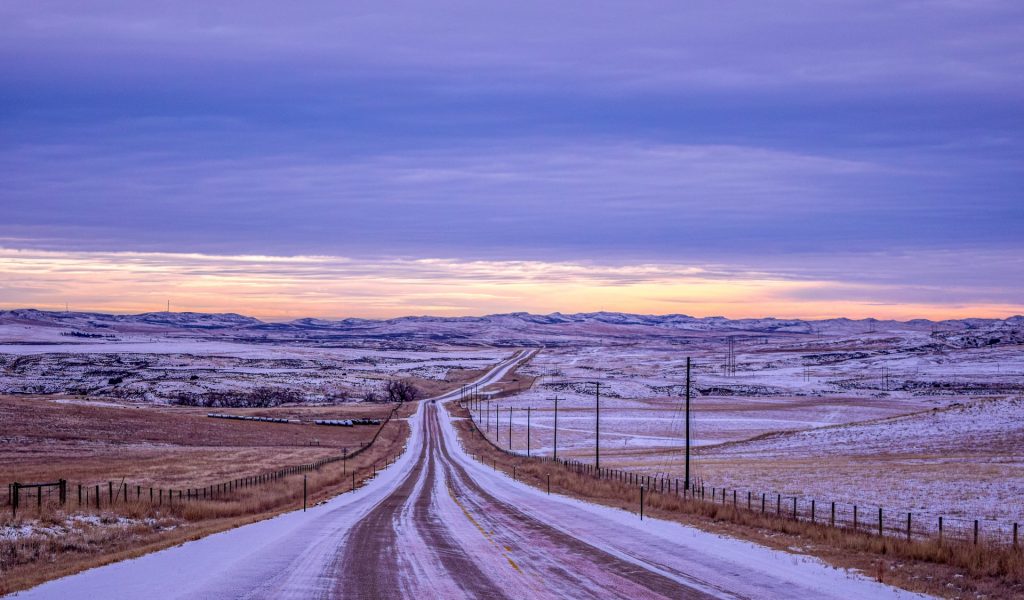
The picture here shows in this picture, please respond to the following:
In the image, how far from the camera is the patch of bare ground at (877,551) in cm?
1619

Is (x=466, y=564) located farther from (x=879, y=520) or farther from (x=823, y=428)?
(x=823, y=428)

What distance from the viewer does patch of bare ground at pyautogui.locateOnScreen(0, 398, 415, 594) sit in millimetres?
21081

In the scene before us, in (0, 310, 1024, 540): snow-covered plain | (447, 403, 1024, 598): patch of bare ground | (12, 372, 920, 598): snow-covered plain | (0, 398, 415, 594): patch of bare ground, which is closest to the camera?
(12, 372, 920, 598): snow-covered plain

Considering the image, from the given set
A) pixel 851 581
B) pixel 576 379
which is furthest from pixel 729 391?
pixel 851 581

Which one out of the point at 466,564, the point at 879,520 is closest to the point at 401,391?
the point at 879,520

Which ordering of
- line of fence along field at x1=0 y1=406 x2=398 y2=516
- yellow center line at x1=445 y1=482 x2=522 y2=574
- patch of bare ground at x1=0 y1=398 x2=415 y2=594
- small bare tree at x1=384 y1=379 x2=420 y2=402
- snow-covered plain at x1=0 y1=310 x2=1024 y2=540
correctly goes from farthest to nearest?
small bare tree at x1=384 y1=379 x2=420 y2=402 < snow-covered plain at x1=0 y1=310 x2=1024 y2=540 < line of fence along field at x1=0 y1=406 x2=398 y2=516 < patch of bare ground at x1=0 y1=398 x2=415 y2=594 < yellow center line at x1=445 y1=482 x2=522 y2=574

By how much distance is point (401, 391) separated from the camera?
6068 inches

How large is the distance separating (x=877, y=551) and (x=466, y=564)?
9886mm

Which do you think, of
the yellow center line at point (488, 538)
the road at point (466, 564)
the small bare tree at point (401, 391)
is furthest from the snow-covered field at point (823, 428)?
the small bare tree at point (401, 391)

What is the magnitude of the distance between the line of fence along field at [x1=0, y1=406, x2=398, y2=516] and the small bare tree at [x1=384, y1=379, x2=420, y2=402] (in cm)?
9573

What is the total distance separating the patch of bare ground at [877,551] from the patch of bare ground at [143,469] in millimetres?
15235

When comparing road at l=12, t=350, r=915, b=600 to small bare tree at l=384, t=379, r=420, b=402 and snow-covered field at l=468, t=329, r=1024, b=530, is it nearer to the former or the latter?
snow-covered field at l=468, t=329, r=1024, b=530

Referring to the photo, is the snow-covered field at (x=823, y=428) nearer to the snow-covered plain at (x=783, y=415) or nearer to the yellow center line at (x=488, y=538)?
the snow-covered plain at (x=783, y=415)

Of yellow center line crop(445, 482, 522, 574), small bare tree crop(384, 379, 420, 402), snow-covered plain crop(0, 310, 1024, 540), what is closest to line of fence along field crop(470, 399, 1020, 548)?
snow-covered plain crop(0, 310, 1024, 540)
